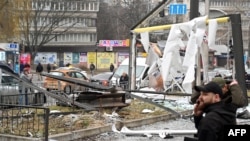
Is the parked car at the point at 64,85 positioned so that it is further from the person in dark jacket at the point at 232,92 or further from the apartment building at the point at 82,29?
the apartment building at the point at 82,29

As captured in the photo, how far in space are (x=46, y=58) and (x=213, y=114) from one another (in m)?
64.4

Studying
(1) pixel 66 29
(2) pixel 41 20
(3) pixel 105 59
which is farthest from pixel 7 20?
(1) pixel 66 29

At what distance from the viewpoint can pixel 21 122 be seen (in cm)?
1215

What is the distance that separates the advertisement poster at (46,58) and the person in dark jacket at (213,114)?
61.9m

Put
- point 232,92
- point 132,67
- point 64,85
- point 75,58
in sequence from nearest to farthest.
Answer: point 232,92 < point 132,67 < point 64,85 < point 75,58

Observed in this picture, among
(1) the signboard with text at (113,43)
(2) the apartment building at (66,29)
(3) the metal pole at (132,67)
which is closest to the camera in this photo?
(3) the metal pole at (132,67)

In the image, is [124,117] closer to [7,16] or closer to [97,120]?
[97,120]

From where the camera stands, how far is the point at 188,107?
1725cm

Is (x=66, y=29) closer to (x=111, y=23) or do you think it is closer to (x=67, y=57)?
(x=67, y=57)

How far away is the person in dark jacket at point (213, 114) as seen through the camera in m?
5.41

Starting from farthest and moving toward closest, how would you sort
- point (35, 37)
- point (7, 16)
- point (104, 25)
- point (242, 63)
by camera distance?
point (104, 25) → point (35, 37) → point (7, 16) → point (242, 63)

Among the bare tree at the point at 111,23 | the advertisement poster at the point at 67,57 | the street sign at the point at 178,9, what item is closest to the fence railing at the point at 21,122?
the street sign at the point at 178,9

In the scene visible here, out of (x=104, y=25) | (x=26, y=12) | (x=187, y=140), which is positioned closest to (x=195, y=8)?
(x=187, y=140)

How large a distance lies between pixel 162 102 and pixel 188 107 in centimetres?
123
